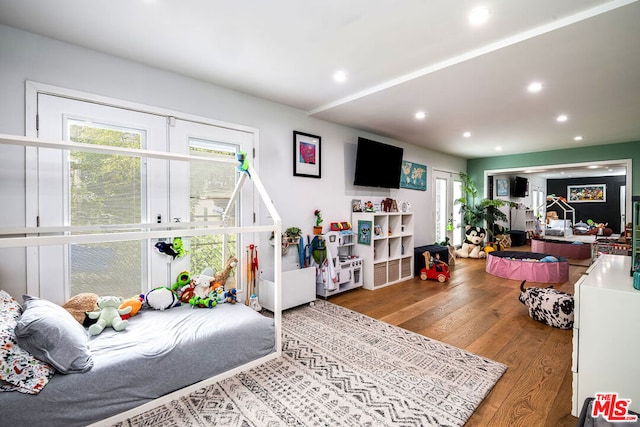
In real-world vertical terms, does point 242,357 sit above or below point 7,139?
below

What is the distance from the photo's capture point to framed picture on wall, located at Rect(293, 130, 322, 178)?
12.4 ft

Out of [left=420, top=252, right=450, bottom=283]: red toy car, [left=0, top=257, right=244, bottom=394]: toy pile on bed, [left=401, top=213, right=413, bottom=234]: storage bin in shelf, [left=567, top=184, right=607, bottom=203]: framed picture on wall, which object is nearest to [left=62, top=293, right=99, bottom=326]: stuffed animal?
[left=0, top=257, right=244, bottom=394]: toy pile on bed

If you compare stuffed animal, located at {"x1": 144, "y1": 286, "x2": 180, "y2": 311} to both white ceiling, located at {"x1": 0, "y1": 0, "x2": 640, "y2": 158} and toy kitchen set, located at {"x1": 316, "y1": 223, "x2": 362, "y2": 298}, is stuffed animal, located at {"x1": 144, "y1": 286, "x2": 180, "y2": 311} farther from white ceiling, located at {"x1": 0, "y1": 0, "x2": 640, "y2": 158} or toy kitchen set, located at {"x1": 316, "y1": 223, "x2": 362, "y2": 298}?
white ceiling, located at {"x1": 0, "y1": 0, "x2": 640, "y2": 158}

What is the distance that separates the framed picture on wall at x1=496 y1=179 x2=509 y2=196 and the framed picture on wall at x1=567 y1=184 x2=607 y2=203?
4220 mm

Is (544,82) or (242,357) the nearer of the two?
(242,357)

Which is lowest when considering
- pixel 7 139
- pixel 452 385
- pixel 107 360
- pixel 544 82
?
pixel 452 385

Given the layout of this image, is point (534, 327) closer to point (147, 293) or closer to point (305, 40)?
point (305, 40)

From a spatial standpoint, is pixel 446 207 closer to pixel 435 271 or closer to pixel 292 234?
pixel 435 271

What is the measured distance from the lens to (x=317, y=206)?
13.3 feet

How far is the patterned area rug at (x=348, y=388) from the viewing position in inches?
65.1

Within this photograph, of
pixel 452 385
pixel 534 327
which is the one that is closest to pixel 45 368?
pixel 452 385

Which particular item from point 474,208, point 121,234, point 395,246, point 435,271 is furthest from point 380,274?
point 474,208

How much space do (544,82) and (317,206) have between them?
278 centimetres

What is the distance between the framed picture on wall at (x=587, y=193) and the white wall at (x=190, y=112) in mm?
9428
